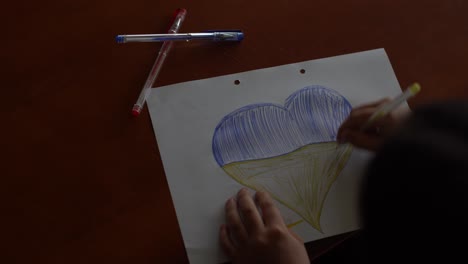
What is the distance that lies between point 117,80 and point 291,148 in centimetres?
28

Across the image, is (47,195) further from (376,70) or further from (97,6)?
(376,70)

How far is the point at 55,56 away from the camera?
54 cm

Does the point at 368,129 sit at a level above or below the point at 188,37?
below

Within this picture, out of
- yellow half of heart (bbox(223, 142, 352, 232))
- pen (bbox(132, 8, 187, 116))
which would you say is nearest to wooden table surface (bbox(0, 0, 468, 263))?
→ pen (bbox(132, 8, 187, 116))

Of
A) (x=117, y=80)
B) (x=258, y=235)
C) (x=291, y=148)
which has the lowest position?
(x=258, y=235)

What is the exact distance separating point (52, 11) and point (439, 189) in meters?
0.58

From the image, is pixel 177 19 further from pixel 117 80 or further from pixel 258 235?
pixel 258 235

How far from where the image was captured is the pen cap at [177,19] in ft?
1.84

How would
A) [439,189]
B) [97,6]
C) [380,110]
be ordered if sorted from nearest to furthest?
[439,189] → [380,110] → [97,6]

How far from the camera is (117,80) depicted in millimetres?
536

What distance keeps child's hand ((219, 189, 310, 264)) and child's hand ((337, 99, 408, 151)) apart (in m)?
0.14

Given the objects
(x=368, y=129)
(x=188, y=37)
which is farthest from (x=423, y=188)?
(x=188, y=37)

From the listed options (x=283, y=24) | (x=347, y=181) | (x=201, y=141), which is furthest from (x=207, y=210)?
(x=283, y=24)

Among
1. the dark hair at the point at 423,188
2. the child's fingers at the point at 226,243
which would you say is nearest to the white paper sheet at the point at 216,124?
the child's fingers at the point at 226,243
